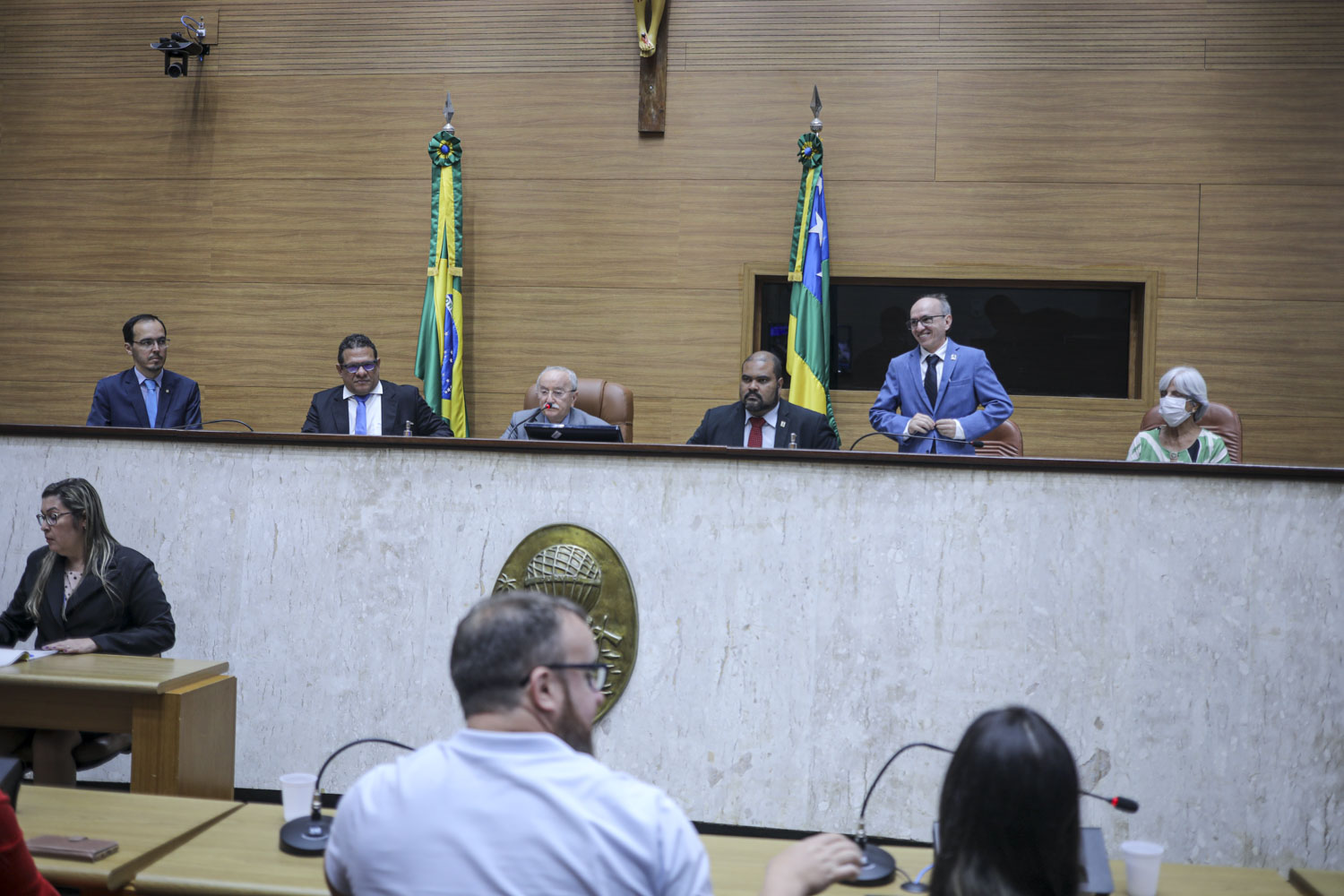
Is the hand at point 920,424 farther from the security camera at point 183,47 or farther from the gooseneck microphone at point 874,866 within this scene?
the security camera at point 183,47

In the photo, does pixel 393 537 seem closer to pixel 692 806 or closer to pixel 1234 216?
pixel 692 806

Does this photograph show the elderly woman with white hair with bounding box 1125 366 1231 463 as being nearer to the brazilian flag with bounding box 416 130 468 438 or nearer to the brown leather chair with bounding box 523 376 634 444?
the brown leather chair with bounding box 523 376 634 444

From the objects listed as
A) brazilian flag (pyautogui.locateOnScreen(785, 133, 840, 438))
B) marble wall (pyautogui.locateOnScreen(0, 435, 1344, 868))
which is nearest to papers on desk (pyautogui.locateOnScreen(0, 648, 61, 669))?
marble wall (pyautogui.locateOnScreen(0, 435, 1344, 868))

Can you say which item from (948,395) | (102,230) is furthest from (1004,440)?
(102,230)

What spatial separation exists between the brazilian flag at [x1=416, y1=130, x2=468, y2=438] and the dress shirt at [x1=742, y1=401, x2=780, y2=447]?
1751 mm

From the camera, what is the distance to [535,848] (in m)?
1.21

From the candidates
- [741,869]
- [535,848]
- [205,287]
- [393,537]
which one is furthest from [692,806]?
[205,287]

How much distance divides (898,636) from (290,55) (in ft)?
16.1

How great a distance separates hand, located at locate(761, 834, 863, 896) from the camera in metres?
1.36

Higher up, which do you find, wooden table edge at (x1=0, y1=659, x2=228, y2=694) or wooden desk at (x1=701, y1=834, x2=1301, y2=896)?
wooden table edge at (x1=0, y1=659, x2=228, y2=694)

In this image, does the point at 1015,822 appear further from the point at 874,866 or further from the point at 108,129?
the point at 108,129

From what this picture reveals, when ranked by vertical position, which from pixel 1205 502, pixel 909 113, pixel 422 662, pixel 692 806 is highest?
pixel 909 113

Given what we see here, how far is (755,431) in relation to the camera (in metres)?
4.88

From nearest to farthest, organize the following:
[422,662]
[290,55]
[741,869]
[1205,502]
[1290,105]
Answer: [741,869]
[1205,502]
[422,662]
[1290,105]
[290,55]
